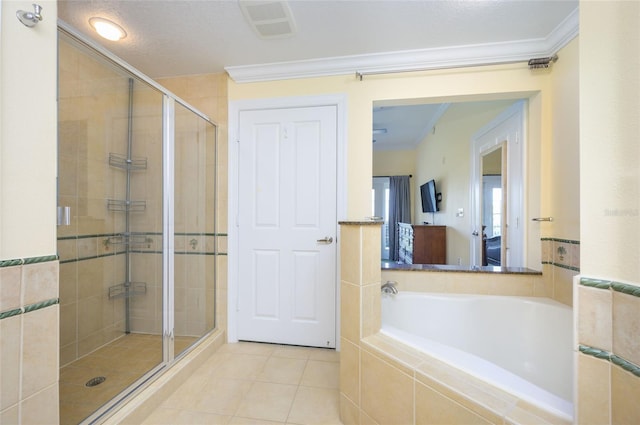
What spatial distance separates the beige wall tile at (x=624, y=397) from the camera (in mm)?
593

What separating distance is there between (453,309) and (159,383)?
6.28 feet

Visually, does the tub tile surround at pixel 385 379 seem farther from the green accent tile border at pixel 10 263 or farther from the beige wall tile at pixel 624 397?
the green accent tile border at pixel 10 263

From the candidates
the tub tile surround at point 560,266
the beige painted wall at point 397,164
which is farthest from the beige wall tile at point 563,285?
the beige painted wall at point 397,164

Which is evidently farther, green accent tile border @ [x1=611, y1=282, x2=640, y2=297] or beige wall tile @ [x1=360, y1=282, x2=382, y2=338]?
beige wall tile @ [x1=360, y1=282, x2=382, y2=338]

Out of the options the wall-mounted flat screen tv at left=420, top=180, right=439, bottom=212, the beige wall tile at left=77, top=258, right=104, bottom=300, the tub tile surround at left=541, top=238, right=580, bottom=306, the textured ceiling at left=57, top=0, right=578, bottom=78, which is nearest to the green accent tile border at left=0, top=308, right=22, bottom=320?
the beige wall tile at left=77, top=258, right=104, bottom=300

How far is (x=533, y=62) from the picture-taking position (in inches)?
73.0

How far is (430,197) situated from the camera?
451 cm

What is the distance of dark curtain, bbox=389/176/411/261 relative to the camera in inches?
230

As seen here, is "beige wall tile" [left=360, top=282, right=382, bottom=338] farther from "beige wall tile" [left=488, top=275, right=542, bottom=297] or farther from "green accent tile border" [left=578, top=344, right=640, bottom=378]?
"beige wall tile" [left=488, top=275, right=542, bottom=297]

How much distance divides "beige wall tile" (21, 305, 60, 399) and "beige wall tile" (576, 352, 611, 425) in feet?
5.52

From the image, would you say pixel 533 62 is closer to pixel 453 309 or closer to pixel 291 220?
pixel 453 309

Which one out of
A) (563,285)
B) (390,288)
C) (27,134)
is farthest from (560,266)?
(27,134)

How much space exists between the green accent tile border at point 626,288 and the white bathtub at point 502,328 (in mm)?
819

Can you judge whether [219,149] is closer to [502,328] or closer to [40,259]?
[40,259]
